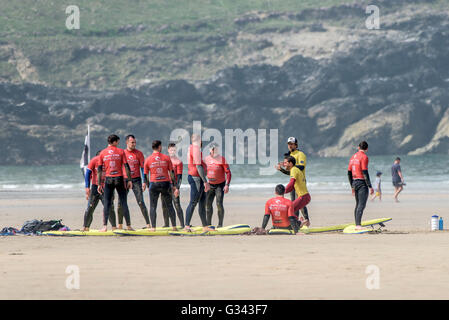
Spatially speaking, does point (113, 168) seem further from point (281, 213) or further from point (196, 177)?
point (281, 213)

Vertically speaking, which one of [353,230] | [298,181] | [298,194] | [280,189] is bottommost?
[353,230]

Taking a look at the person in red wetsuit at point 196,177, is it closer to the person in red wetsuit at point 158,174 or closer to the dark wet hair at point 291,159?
the person in red wetsuit at point 158,174

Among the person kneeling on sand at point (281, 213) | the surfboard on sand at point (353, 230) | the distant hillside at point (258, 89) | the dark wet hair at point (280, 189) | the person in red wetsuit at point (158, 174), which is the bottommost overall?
the surfboard on sand at point (353, 230)

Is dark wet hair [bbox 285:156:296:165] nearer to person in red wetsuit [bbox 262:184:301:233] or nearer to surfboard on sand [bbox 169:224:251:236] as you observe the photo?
person in red wetsuit [bbox 262:184:301:233]

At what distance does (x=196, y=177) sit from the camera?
46.6 ft

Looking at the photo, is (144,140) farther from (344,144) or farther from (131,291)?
(131,291)

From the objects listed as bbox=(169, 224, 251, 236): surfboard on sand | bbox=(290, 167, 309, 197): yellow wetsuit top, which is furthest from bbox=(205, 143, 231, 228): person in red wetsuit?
bbox=(290, 167, 309, 197): yellow wetsuit top

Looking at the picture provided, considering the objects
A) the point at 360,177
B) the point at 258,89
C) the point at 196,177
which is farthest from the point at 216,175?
the point at 258,89

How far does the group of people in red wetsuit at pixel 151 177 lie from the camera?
44.4ft

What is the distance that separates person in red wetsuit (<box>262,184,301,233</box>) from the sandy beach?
0.43 m

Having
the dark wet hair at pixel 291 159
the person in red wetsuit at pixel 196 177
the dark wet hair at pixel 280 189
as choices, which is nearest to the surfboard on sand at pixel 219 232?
the person in red wetsuit at pixel 196 177

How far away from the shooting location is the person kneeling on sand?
13.7m

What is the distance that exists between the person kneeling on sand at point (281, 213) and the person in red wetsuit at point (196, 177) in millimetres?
1156
